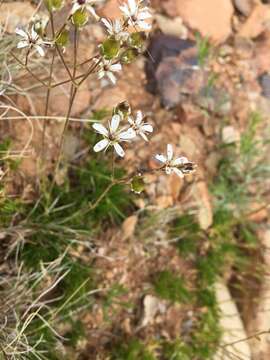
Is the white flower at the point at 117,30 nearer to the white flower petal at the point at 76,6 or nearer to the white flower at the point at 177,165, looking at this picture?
the white flower petal at the point at 76,6

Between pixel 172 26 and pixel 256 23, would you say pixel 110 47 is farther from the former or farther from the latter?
pixel 256 23

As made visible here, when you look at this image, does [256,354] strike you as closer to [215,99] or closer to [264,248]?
[264,248]

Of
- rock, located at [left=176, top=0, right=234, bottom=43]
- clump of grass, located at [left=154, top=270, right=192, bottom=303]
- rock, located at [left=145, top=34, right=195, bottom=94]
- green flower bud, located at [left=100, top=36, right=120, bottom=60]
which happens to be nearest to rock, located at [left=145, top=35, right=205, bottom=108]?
rock, located at [left=145, top=34, right=195, bottom=94]

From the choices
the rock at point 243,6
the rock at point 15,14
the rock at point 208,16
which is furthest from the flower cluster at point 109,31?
the rock at point 243,6

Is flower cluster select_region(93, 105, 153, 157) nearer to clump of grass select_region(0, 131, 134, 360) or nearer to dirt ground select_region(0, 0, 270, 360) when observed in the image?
clump of grass select_region(0, 131, 134, 360)

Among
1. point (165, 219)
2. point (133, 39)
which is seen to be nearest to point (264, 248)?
point (165, 219)
